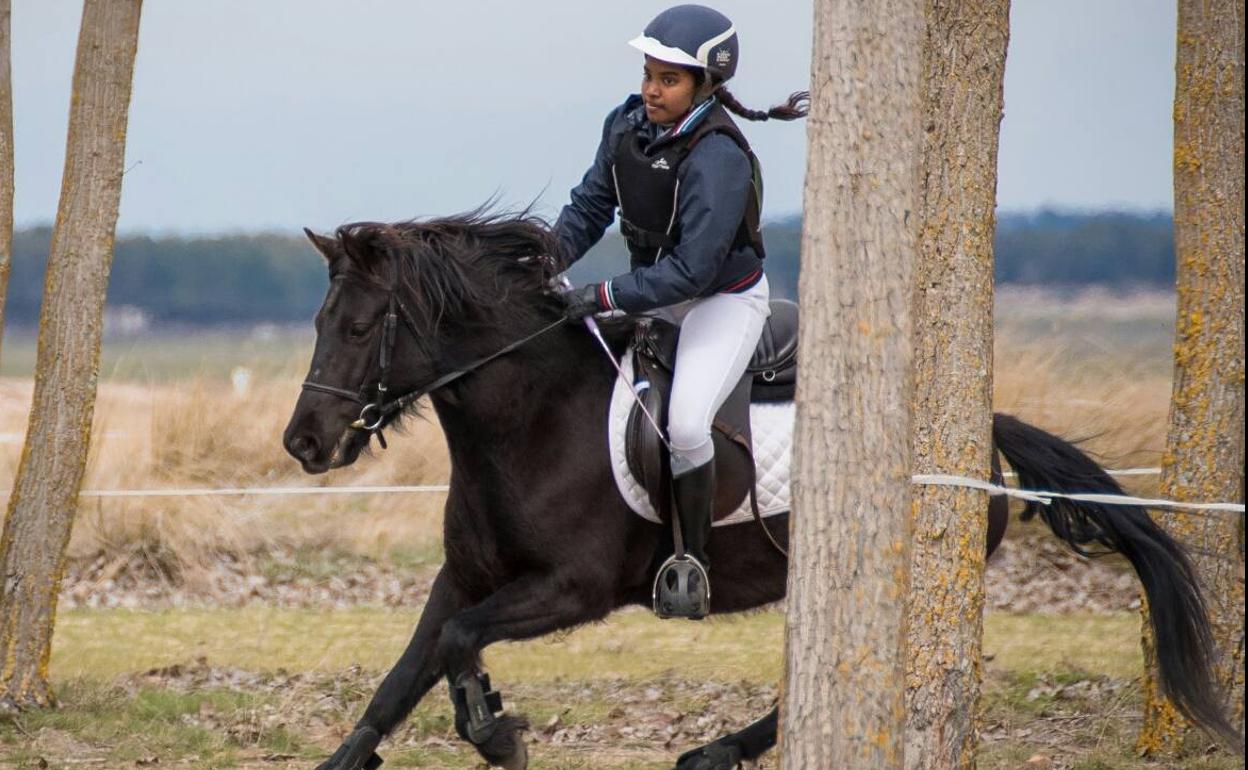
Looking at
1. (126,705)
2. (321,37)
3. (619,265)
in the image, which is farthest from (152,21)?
(126,705)

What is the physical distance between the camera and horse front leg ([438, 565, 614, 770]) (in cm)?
510

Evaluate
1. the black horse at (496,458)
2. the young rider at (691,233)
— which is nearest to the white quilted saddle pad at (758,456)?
the black horse at (496,458)

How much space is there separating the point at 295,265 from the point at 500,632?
7.45 metres

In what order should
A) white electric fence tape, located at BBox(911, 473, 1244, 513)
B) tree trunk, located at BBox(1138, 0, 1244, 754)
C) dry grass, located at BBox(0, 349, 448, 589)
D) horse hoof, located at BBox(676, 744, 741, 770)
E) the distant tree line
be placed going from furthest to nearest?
the distant tree line, dry grass, located at BBox(0, 349, 448, 589), tree trunk, located at BBox(1138, 0, 1244, 754), horse hoof, located at BBox(676, 744, 741, 770), white electric fence tape, located at BBox(911, 473, 1244, 513)

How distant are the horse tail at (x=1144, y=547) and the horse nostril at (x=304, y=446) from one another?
2567 mm

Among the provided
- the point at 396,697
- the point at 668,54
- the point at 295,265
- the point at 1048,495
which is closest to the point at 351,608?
the point at 295,265

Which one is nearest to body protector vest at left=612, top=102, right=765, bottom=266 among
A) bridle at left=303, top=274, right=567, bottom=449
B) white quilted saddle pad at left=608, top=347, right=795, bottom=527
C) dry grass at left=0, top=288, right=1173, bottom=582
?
white quilted saddle pad at left=608, top=347, right=795, bottom=527

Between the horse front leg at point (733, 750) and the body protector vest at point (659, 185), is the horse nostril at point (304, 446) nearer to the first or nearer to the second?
the body protector vest at point (659, 185)

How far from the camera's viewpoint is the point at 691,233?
523 centimetres

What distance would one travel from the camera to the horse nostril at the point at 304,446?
5.14 metres

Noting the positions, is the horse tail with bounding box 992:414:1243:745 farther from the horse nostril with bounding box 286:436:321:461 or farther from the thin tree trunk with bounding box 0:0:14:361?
the thin tree trunk with bounding box 0:0:14:361

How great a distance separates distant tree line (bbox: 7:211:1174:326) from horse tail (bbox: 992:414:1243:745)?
18.8 feet

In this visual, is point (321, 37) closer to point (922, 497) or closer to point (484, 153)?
point (484, 153)

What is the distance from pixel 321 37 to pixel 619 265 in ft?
9.01
